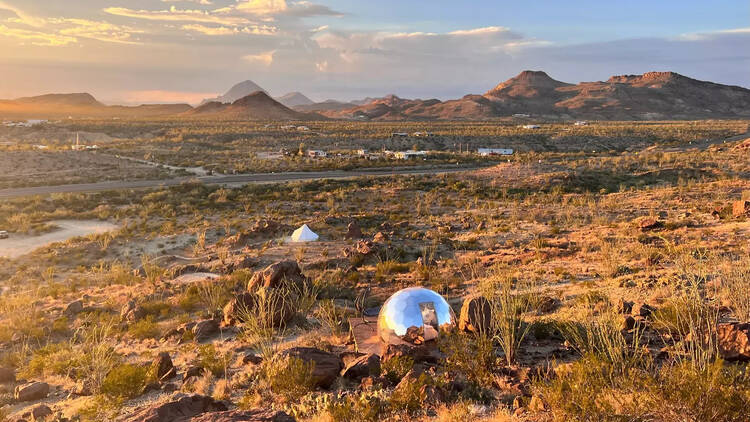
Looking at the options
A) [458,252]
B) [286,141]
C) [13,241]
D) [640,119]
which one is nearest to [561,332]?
[458,252]

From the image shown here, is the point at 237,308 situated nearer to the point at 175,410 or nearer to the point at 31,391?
the point at 31,391

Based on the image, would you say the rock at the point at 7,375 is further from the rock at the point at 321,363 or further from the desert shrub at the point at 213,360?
the rock at the point at 321,363

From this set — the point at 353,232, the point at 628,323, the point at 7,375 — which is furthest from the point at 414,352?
the point at 353,232

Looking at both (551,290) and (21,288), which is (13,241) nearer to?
(21,288)

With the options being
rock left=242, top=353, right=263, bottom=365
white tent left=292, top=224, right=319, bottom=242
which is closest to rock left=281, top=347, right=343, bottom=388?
rock left=242, top=353, right=263, bottom=365

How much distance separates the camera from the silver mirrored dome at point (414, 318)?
25.6 ft

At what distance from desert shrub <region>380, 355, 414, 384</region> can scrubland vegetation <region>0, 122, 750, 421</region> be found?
32mm

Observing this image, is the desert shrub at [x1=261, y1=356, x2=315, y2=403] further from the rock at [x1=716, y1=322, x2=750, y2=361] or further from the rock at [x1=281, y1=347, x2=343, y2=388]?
the rock at [x1=716, y1=322, x2=750, y2=361]

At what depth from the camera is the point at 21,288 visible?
15.5m

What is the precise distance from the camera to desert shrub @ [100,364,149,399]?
698 centimetres

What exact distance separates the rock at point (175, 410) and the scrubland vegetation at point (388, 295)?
0.42 ft

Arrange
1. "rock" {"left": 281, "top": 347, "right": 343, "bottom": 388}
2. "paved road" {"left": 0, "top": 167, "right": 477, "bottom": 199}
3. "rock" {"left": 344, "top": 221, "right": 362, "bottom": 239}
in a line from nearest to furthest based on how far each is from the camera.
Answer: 1. "rock" {"left": 281, "top": 347, "right": 343, "bottom": 388}
2. "rock" {"left": 344, "top": 221, "right": 362, "bottom": 239}
3. "paved road" {"left": 0, "top": 167, "right": 477, "bottom": 199}

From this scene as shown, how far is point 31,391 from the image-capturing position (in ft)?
24.5

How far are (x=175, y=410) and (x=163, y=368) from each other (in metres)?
3.07
